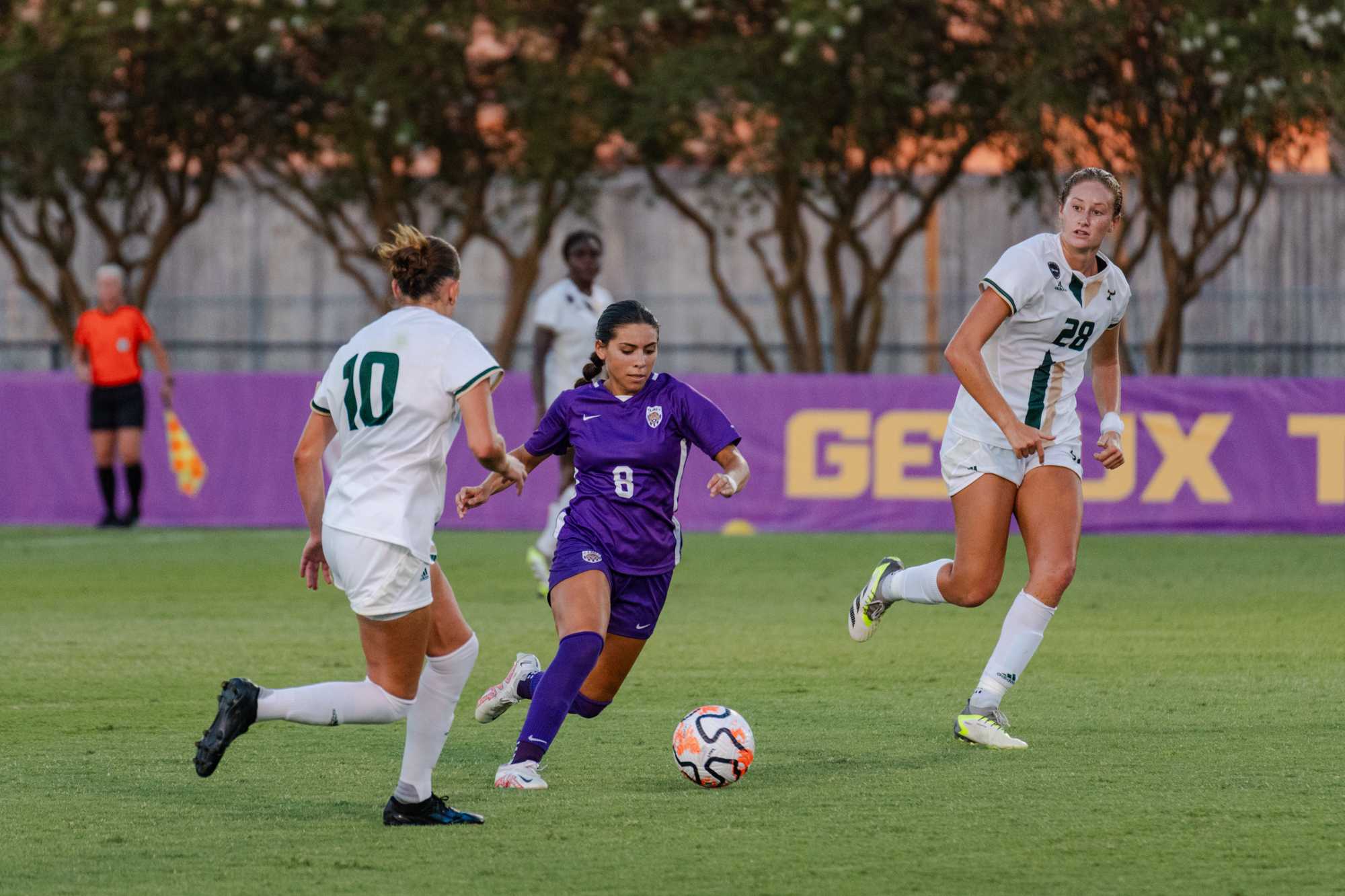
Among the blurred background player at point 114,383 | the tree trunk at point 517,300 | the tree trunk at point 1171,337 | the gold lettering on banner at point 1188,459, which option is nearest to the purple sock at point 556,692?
the gold lettering on banner at point 1188,459

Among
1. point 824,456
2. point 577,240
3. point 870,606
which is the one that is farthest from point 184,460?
point 870,606

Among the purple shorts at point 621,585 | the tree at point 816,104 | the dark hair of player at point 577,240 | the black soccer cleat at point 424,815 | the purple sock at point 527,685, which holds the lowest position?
the black soccer cleat at point 424,815

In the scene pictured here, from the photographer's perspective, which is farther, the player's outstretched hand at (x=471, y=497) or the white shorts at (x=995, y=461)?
the white shorts at (x=995, y=461)

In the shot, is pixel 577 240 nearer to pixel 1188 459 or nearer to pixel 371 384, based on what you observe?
pixel 371 384

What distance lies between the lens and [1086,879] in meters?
5.20

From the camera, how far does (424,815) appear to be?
5.99 metres

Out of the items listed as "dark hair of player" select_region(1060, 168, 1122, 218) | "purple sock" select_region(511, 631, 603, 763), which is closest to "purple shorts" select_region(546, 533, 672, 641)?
"purple sock" select_region(511, 631, 603, 763)

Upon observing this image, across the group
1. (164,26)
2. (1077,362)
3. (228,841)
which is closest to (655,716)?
(1077,362)

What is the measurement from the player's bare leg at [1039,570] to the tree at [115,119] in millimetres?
16740

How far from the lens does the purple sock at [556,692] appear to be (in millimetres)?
6637

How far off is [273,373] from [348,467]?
536 inches

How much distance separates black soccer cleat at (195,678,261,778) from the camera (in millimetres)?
5773

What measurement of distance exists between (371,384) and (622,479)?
1.33m

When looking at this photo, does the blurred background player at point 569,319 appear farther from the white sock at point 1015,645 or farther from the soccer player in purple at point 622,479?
the soccer player in purple at point 622,479
